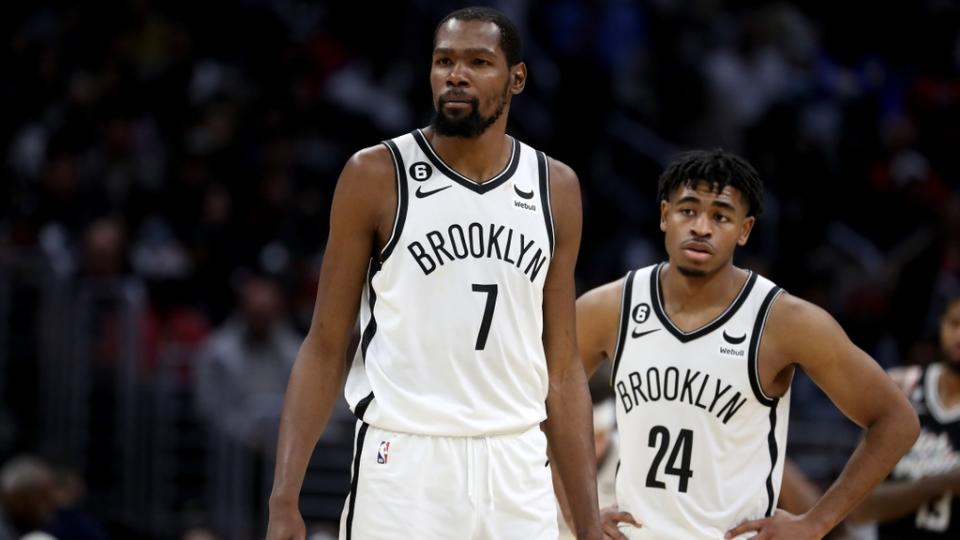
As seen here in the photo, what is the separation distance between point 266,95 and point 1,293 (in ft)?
12.8

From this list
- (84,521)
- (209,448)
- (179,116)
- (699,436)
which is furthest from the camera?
(179,116)

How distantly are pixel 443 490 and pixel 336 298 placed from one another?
2.10 feet

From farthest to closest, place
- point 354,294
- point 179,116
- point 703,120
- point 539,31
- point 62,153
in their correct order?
point 539,31, point 703,120, point 179,116, point 62,153, point 354,294

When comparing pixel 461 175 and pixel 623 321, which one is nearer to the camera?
pixel 461 175

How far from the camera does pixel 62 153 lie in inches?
483

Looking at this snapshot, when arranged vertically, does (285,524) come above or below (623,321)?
below

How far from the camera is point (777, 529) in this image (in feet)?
16.5

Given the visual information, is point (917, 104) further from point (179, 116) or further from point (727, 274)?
point (727, 274)

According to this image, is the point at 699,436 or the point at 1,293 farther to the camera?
the point at 1,293

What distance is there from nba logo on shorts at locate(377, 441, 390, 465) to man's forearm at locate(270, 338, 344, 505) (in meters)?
0.19

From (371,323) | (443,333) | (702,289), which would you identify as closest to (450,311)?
(443,333)

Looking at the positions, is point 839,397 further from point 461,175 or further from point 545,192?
point 461,175

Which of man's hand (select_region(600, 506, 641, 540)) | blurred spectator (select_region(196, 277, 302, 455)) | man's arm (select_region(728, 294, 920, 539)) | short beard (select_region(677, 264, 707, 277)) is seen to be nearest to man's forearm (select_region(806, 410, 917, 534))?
man's arm (select_region(728, 294, 920, 539))

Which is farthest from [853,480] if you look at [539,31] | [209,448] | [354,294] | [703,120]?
[539,31]
